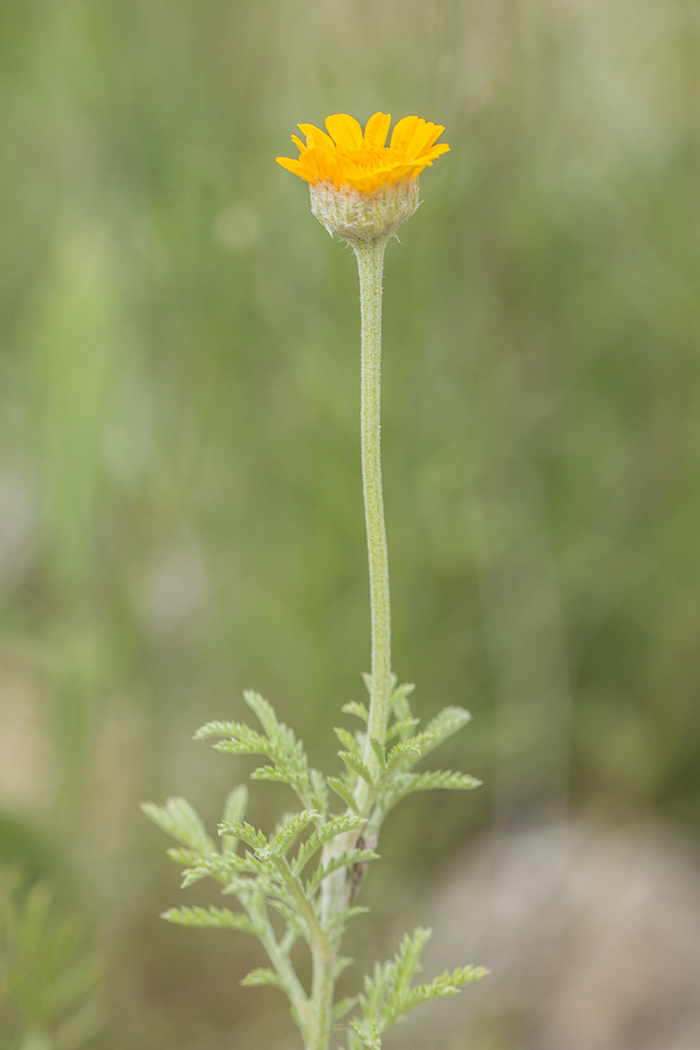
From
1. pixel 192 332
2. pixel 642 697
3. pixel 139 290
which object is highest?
pixel 139 290

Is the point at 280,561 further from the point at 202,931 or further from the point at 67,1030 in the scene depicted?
the point at 67,1030

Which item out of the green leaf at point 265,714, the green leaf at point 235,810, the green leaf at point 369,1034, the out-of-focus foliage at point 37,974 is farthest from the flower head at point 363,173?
the out-of-focus foliage at point 37,974

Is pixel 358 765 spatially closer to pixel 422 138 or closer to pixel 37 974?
pixel 422 138

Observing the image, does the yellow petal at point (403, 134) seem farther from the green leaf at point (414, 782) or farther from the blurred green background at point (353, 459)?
the blurred green background at point (353, 459)

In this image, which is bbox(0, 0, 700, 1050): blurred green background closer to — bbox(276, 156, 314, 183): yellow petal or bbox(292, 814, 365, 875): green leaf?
bbox(276, 156, 314, 183): yellow petal

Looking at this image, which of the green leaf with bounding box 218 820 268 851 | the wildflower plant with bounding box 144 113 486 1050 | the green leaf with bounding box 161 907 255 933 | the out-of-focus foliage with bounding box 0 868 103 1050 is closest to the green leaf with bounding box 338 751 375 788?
the wildflower plant with bounding box 144 113 486 1050

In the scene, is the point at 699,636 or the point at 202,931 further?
the point at 699,636

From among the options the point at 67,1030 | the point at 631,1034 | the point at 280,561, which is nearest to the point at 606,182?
the point at 280,561
